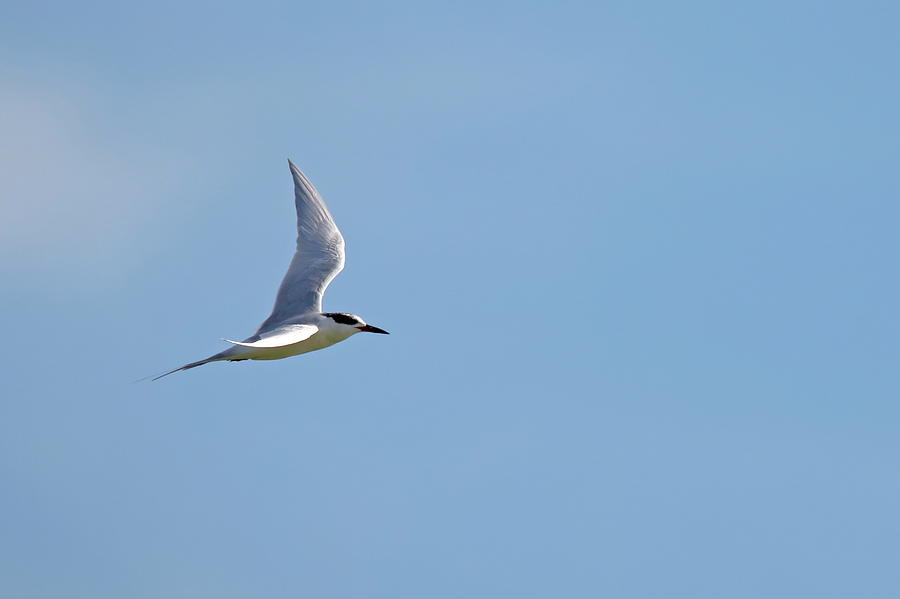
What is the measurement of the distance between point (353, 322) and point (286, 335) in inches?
73.5

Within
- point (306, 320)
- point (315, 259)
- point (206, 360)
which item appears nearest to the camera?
point (206, 360)

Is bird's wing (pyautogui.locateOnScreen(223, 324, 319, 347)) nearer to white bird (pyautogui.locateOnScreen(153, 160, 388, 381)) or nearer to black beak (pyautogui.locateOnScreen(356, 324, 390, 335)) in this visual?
white bird (pyautogui.locateOnScreen(153, 160, 388, 381))

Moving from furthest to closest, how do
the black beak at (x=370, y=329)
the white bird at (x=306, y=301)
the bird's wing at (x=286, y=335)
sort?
the black beak at (x=370, y=329) < the white bird at (x=306, y=301) < the bird's wing at (x=286, y=335)

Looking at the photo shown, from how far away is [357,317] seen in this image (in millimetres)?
18234

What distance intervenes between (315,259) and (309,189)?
1276 millimetres

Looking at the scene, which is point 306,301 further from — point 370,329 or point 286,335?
point 286,335

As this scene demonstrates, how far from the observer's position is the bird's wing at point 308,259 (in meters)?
18.8

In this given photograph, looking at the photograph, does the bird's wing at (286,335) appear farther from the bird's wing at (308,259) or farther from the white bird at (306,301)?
the bird's wing at (308,259)

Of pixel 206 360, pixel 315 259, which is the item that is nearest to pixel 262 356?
pixel 206 360

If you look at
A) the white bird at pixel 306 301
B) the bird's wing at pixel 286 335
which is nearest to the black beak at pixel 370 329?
the white bird at pixel 306 301

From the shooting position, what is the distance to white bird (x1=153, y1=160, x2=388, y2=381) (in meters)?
16.7

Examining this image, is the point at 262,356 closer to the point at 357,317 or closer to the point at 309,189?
the point at 357,317

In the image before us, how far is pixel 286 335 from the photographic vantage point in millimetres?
16312

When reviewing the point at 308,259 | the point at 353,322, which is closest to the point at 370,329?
the point at 353,322
